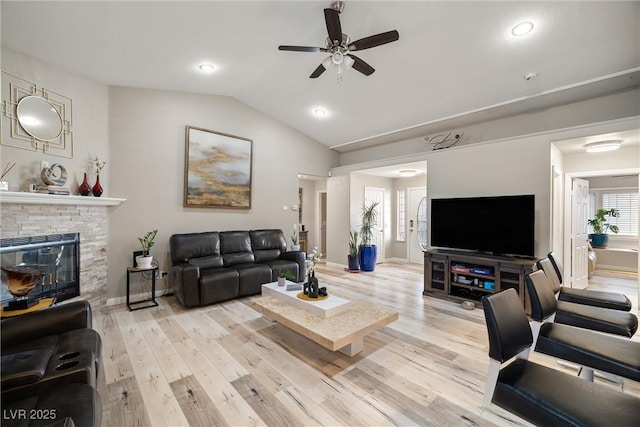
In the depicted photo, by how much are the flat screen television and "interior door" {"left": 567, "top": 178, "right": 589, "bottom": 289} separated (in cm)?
172

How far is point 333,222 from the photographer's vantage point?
695cm

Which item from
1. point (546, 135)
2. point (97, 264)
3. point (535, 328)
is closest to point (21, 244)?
point (97, 264)

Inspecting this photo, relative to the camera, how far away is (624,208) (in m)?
6.57

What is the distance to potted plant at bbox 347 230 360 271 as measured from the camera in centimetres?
626

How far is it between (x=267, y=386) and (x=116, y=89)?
4.51m

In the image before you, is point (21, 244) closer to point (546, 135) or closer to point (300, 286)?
point (300, 286)

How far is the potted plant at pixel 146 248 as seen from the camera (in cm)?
386

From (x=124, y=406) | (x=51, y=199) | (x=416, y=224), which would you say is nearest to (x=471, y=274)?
(x=416, y=224)

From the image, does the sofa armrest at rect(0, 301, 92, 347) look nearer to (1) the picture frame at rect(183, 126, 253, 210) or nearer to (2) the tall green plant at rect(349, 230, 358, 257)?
(1) the picture frame at rect(183, 126, 253, 210)

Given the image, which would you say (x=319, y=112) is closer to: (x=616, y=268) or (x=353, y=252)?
(x=353, y=252)

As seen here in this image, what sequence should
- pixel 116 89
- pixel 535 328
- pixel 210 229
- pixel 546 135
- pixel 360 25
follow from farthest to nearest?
1. pixel 210 229
2. pixel 116 89
3. pixel 546 135
4. pixel 360 25
5. pixel 535 328

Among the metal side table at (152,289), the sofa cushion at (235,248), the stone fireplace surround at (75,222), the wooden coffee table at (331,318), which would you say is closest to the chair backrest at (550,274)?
the wooden coffee table at (331,318)

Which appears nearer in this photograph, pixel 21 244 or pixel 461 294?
pixel 21 244

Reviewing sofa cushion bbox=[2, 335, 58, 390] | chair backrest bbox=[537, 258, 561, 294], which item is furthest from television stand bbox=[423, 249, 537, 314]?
sofa cushion bbox=[2, 335, 58, 390]
